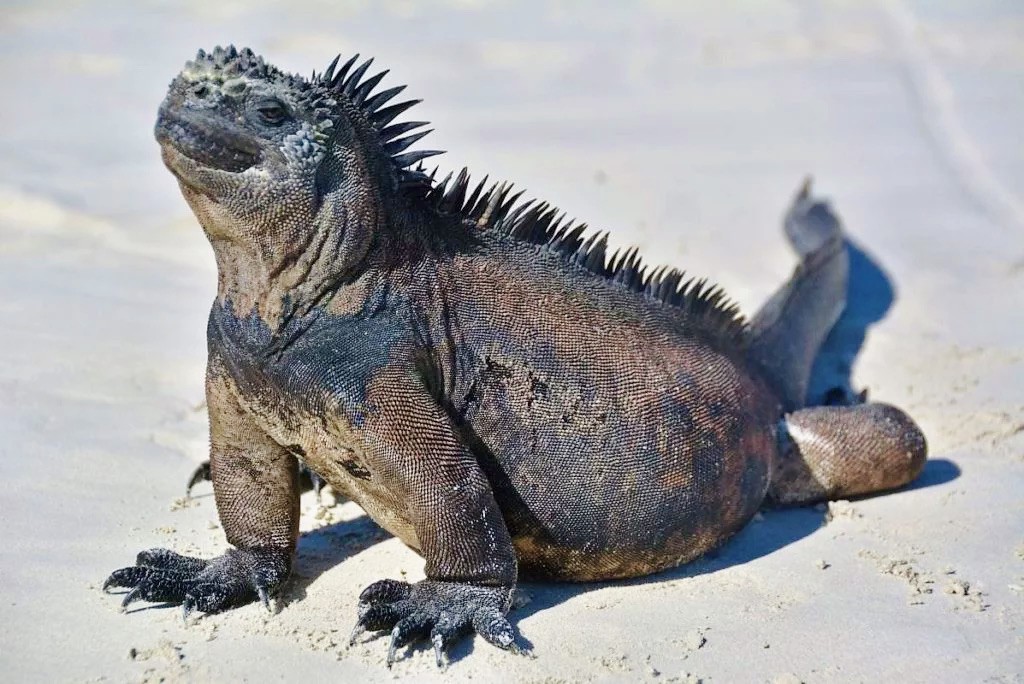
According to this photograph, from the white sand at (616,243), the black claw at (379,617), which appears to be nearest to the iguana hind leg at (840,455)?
the white sand at (616,243)

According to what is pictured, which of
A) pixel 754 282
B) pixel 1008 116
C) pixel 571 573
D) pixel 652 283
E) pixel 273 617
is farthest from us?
pixel 1008 116

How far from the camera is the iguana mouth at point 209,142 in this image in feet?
13.2

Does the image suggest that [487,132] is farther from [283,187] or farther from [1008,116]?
[283,187]

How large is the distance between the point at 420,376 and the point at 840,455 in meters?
2.33

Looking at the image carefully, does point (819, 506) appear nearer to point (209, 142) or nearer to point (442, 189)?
point (442, 189)

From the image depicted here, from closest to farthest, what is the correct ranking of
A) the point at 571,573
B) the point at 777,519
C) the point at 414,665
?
the point at 414,665 < the point at 571,573 < the point at 777,519

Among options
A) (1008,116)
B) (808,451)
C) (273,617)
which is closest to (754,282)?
(808,451)

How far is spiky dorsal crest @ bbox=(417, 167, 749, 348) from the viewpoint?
450 cm

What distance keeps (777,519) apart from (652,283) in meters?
1.28

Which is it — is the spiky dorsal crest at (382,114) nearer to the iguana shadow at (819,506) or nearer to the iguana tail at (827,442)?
the iguana shadow at (819,506)

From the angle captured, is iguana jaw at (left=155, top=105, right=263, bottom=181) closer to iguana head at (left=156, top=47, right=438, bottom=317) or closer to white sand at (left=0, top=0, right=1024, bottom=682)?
iguana head at (left=156, top=47, right=438, bottom=317)

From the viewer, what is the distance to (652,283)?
17.0 ft

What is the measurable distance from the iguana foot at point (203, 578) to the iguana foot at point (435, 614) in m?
0.51

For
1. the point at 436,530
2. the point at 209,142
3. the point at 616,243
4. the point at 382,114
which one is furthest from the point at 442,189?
the point at 616,243
